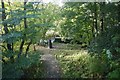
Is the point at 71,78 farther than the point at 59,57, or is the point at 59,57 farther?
the point at 59,57

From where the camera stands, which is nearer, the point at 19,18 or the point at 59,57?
the point at 19,18

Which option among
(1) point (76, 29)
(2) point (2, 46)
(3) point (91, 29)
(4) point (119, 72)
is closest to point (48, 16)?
(1) point (76, 29)

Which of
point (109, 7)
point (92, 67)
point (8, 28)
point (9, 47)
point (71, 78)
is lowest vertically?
point (71, 78)

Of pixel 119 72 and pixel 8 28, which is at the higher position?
pixel 8 28

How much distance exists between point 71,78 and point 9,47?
1.91 metres

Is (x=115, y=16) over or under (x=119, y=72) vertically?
over

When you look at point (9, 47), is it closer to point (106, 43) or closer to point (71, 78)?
point (71, 78)

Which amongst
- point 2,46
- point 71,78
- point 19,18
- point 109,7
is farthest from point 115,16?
point 2,46

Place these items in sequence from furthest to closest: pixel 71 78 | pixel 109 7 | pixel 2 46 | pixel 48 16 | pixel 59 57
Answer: pixel 59 57 < pixel 48 16 < pixel 71 78 < pixel 109 7 < pixel 2 46

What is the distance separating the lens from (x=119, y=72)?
521 centimetres

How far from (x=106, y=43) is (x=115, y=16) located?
2.31ft

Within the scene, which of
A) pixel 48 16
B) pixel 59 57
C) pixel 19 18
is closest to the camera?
pixel 19 18

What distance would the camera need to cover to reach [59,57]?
905 cm

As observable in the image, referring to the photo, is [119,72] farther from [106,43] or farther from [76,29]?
[76,29]
